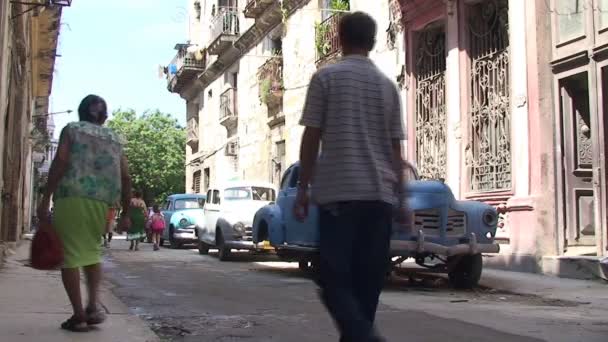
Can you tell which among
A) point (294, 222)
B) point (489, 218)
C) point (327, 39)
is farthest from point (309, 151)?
point (327, 39)

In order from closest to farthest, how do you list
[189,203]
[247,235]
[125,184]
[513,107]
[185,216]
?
[125,184]
[513,107]
[247,235]
[185,216]
[189,203]

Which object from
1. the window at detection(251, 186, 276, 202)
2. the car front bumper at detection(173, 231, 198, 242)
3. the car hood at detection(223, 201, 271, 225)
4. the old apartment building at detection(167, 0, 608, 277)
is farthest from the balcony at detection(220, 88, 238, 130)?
the car hood at detection(223, 201, 271, 225)

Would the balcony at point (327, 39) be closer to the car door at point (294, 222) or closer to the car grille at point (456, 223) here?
the car door at point (294, 222)

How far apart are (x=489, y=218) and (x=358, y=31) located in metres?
6.36

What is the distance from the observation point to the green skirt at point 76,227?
490 centimetres

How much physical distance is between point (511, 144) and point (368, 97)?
31.7ft

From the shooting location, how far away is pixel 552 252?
37.9 ft

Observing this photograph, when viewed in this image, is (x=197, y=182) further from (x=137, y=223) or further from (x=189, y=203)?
(x=137, y=223)

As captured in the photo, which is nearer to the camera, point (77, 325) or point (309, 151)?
point (309, 151)

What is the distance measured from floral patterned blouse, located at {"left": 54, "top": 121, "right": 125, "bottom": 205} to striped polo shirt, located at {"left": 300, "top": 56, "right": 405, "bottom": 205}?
2.03m

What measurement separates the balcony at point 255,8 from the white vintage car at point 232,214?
10101 mm

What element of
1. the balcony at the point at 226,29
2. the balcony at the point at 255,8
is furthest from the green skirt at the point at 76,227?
the balcony at the point at 226,29

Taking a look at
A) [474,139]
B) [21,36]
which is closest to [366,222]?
[474,139]

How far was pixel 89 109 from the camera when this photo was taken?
17.2 feet
